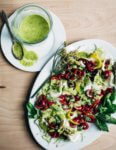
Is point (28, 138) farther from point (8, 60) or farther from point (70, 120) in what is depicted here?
point (8, 60)

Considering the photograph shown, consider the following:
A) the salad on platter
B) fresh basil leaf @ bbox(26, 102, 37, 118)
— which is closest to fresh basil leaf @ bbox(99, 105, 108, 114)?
the salad on platter

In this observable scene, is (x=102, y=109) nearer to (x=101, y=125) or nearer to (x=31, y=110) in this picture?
(x=101, y=125)

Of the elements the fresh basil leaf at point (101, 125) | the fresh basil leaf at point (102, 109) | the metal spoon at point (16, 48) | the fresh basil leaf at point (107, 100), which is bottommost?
the fresh basil leaf at point (101, 125)

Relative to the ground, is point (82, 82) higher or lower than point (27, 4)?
lower

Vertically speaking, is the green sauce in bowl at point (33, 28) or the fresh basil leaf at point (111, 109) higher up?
the green sauce in bowl at point (33, 28)

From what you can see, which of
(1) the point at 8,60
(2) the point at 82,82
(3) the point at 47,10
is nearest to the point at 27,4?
(3) the point at 47,10

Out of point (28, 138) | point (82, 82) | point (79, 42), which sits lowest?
point (28, 138)

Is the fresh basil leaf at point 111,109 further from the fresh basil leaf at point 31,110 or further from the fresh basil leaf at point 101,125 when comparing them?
the fresh basil leaf at point 31,110

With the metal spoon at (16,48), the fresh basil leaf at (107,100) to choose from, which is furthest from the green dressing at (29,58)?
the fresh basil leaf at (107,100)
